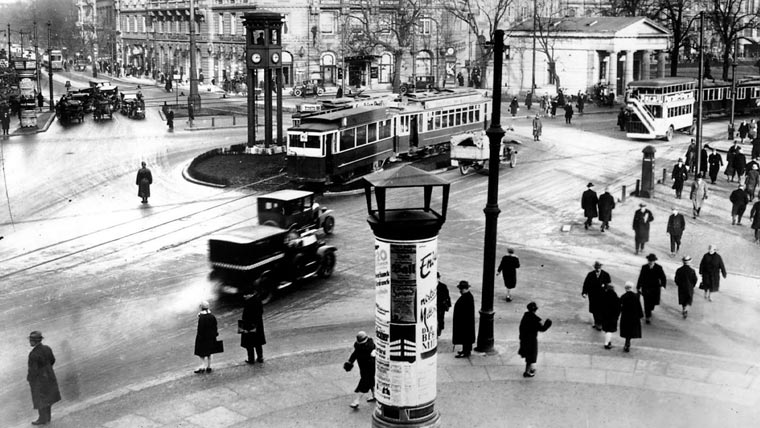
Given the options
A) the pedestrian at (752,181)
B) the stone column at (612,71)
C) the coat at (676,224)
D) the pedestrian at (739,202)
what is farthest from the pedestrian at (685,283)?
the stone column at (612,71)

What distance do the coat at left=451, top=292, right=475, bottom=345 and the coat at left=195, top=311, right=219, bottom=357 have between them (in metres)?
4.22

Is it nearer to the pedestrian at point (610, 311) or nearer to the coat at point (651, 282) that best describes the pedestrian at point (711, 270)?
the coat at point (651, 282)

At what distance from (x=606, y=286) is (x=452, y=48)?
215 feet

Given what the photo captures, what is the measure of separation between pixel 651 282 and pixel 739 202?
10.7 meters

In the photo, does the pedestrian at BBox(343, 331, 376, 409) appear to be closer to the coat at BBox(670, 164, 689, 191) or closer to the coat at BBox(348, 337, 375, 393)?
the coat at BBox(348, 337, 375, 393)

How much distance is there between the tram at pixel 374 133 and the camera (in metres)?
34.6

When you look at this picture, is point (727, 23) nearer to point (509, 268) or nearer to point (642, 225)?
point (642, 225)

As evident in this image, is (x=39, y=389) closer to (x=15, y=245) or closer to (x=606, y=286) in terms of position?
(x=606, y=286)

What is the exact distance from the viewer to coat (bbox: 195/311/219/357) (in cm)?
1622

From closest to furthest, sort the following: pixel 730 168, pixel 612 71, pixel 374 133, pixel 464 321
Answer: pixel 464 321, pixel 730 168, pixel 374 133, pixel 612 71

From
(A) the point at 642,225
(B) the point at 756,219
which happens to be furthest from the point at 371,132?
(B) the point at 756,219

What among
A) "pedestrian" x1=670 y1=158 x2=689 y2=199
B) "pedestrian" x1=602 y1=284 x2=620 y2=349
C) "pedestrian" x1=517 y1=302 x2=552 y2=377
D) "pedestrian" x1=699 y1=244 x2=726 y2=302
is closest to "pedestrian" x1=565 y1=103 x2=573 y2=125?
"pedestrian" x1=670 y1=158 x2=689 y2=199

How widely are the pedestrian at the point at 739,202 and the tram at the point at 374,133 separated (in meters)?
13.7

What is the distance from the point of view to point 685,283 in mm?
19531
